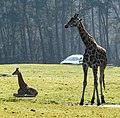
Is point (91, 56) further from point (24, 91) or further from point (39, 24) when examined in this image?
point (39, 24)

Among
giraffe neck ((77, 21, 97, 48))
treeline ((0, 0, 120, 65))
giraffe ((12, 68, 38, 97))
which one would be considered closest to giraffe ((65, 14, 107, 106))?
giraffe neck ((77, 21, 97, 48))

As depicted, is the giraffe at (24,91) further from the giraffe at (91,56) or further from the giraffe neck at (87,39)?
the giraffe neck at (87,39)

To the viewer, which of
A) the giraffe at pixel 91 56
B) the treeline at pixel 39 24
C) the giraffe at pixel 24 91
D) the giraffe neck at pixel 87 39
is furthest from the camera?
the treeline at pixel 39 24

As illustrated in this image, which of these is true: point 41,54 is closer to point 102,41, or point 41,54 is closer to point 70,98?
point 102,41

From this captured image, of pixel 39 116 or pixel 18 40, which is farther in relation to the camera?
pixel 18 40

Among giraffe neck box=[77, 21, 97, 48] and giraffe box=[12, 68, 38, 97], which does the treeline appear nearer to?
giraffe box=[12, 68, 38, 97]

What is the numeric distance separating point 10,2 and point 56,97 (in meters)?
62.8

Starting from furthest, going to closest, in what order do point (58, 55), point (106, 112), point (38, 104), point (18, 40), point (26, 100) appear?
point (18, 40) → point (58, 55) → point (26, 100) → point (38, 104) → point (106, 112)

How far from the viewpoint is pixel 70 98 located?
62.2ft

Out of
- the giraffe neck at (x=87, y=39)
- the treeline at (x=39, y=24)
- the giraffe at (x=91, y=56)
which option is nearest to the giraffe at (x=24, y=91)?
the giraffe at (x=91, y=56)

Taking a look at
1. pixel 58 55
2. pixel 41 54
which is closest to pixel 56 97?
pixel 58 55

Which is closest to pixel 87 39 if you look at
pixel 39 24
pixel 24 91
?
pixel 24 91

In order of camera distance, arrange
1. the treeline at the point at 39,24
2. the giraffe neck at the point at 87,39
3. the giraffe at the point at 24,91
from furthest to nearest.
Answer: the treeline at the point at 39,24
the giraffe at the point at 24,91
the giraffe neck at the point at 87,39

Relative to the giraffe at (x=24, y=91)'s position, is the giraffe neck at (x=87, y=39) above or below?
above
